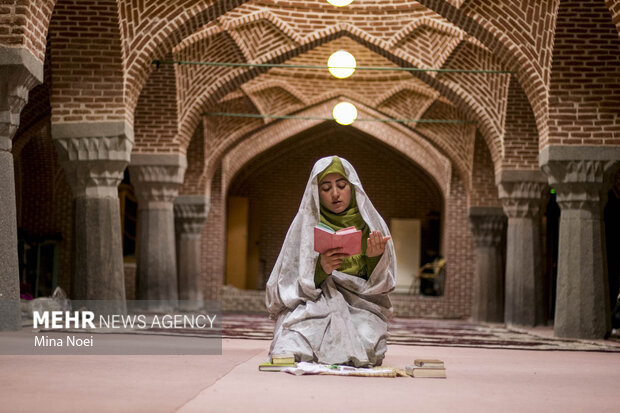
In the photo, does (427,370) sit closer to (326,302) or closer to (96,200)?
(326,302)

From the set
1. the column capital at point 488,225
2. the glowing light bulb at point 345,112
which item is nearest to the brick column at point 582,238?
the glowing light bulb at point 345,112

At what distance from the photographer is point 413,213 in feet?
81.5

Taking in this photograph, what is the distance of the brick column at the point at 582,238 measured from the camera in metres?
11.0

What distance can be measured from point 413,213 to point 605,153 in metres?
13.8

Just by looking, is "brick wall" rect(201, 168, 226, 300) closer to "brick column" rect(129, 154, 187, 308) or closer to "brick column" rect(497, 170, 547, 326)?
"brick column" rect(129, 154, 187, 308)

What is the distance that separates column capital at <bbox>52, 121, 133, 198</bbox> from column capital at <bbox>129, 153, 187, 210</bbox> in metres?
3.40

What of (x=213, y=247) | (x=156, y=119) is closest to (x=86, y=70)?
(x=156, y=119)

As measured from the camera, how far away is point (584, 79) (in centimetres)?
1103

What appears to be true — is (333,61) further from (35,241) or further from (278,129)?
(35,241)

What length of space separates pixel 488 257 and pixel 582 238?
723 centimetres

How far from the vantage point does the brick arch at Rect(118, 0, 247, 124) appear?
11430mm

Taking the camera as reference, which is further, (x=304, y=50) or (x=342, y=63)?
(x=304, y=50)

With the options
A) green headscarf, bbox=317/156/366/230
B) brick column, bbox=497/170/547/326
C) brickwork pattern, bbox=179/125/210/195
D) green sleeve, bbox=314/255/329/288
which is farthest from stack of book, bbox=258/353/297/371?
brickwork pattern, bbox=179/125/210/195

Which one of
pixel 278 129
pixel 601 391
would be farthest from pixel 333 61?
pixel 601 391
